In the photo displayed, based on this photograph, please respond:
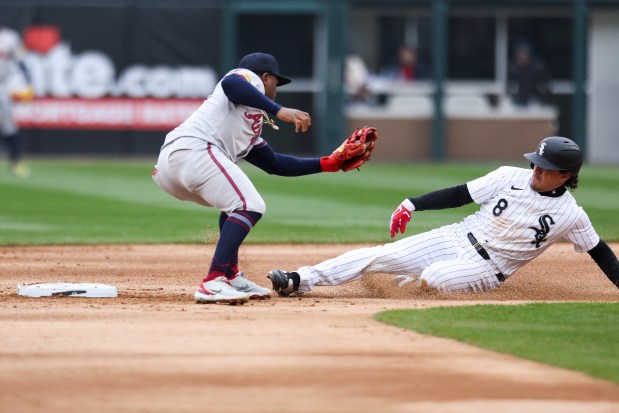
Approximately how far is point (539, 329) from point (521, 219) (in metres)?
1.33

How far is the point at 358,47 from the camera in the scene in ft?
83.6

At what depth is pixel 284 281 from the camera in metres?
7.36

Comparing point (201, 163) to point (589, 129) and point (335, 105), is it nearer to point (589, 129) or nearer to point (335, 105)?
point (335, 105)

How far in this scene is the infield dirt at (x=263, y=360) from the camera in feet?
15.0

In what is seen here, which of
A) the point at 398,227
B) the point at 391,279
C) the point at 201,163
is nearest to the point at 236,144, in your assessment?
the point at 201,163

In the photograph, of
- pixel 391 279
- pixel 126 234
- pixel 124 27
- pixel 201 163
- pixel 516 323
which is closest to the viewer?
pixel 516 323

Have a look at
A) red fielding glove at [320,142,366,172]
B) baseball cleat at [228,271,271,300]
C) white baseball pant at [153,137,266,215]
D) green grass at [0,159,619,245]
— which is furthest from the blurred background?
white baseball pant at [153,137,266,215]

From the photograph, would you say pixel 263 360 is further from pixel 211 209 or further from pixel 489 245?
pixel 211 209

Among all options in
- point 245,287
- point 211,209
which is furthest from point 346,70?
point 245,287

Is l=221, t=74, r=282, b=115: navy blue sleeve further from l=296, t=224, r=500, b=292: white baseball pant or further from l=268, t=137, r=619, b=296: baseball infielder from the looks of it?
l=296, t=224, r=500, b=292: white baseball pant

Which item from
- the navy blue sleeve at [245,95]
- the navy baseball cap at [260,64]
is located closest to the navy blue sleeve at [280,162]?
the navy baseball cap at [260,64]

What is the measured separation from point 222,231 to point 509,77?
19.0 m

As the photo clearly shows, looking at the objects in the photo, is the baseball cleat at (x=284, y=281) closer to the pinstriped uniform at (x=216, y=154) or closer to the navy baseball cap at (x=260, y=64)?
the pinstriped uniform at (x=216, y=154)

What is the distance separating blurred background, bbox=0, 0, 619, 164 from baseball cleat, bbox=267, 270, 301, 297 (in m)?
16.7
